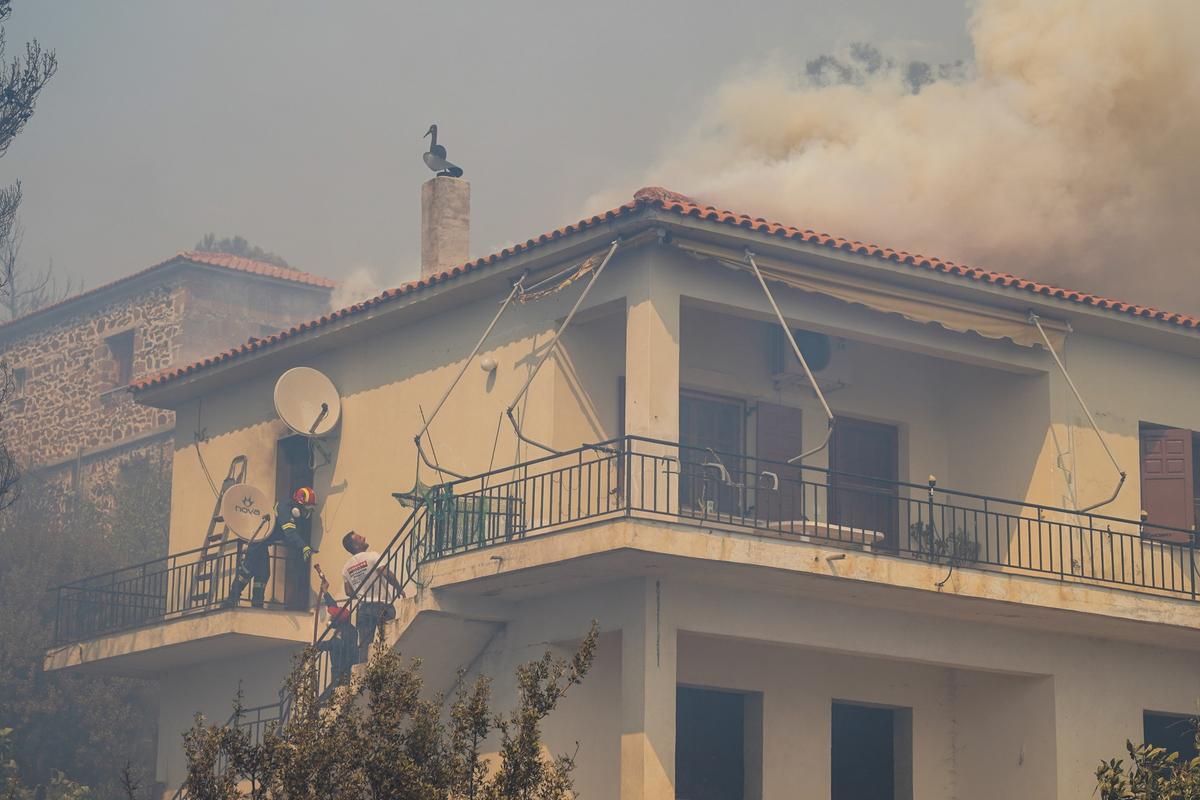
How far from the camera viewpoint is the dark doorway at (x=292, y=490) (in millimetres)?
23250

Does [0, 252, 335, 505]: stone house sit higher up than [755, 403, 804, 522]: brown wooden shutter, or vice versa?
[0, 252, 335, 505]: stone house

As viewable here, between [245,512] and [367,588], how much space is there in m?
3.54

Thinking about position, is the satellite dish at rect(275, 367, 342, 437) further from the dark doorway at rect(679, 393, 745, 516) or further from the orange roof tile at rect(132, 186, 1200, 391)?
the dark doorway at rect(679, 393, 745, 516)

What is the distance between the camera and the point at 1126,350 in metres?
22.2

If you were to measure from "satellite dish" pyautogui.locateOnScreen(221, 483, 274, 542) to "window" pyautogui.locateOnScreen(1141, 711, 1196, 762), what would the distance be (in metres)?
10.7

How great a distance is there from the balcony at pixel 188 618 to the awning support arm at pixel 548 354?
14.8 ft

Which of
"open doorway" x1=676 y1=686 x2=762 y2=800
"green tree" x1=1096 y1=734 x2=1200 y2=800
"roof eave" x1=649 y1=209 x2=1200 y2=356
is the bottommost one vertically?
"green tree" x1=1096 y1=734 x2=1200 y2=800

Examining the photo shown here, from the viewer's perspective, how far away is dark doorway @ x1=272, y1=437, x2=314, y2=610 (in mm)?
23250

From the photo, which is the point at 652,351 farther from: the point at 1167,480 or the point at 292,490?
the point at 292,490

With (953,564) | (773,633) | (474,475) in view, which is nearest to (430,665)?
(474,475)

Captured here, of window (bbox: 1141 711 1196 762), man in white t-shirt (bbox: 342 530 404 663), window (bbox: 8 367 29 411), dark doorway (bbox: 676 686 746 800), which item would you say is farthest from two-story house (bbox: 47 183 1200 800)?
window (bbox: 8 367 29 411)

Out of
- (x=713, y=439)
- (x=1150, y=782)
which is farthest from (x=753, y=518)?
(x=1150, y=782)

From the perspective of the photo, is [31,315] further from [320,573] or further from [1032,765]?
[1032,765]

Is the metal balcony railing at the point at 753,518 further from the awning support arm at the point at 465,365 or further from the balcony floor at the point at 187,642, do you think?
the balcony floor at the point at 187,642
